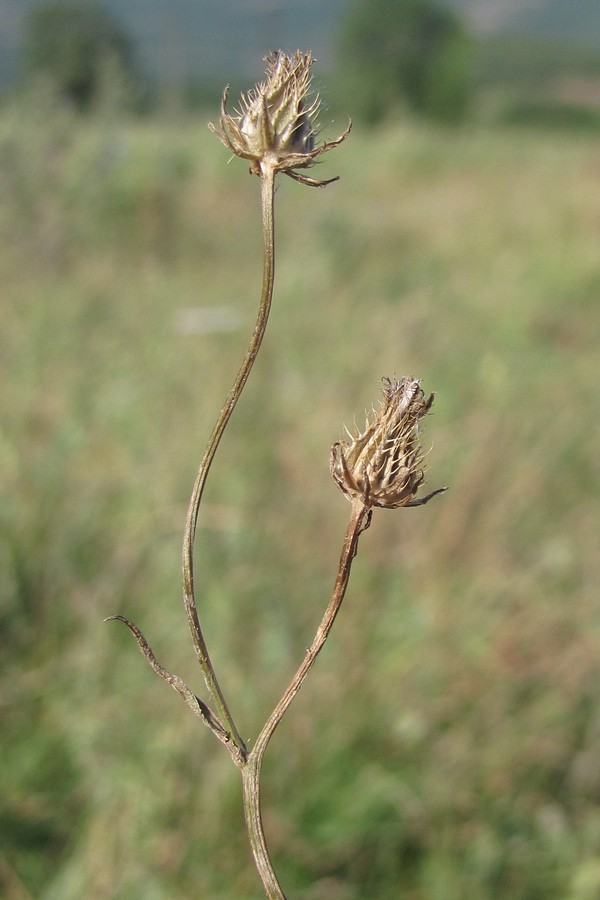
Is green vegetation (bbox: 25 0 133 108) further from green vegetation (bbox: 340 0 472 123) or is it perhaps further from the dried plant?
green vegetation (bbox: 340 0 472 123)

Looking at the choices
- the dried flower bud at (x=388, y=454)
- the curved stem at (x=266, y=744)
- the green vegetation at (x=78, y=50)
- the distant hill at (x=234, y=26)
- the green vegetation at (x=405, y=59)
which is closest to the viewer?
the curved stem at (x=266, y=744)

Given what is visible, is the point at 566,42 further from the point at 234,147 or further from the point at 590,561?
the point at 234,147

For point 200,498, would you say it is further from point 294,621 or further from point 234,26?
point 234,26

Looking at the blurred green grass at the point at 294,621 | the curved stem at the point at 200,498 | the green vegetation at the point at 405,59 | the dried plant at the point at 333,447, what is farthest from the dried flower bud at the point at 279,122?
the green vegetation at the point at 405,59

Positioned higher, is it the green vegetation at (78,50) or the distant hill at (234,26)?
the distant hill at (234,26)

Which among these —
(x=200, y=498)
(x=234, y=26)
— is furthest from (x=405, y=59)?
(x=200, y=498)

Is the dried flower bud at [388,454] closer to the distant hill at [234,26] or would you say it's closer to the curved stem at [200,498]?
the curved stem at [200,498]

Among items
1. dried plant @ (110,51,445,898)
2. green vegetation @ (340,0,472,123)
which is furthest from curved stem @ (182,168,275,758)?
green vegetation @ (340,0,472,123)

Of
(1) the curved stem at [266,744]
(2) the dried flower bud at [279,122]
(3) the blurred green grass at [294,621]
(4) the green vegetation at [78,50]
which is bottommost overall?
(1) the curved stem at [266,744]
